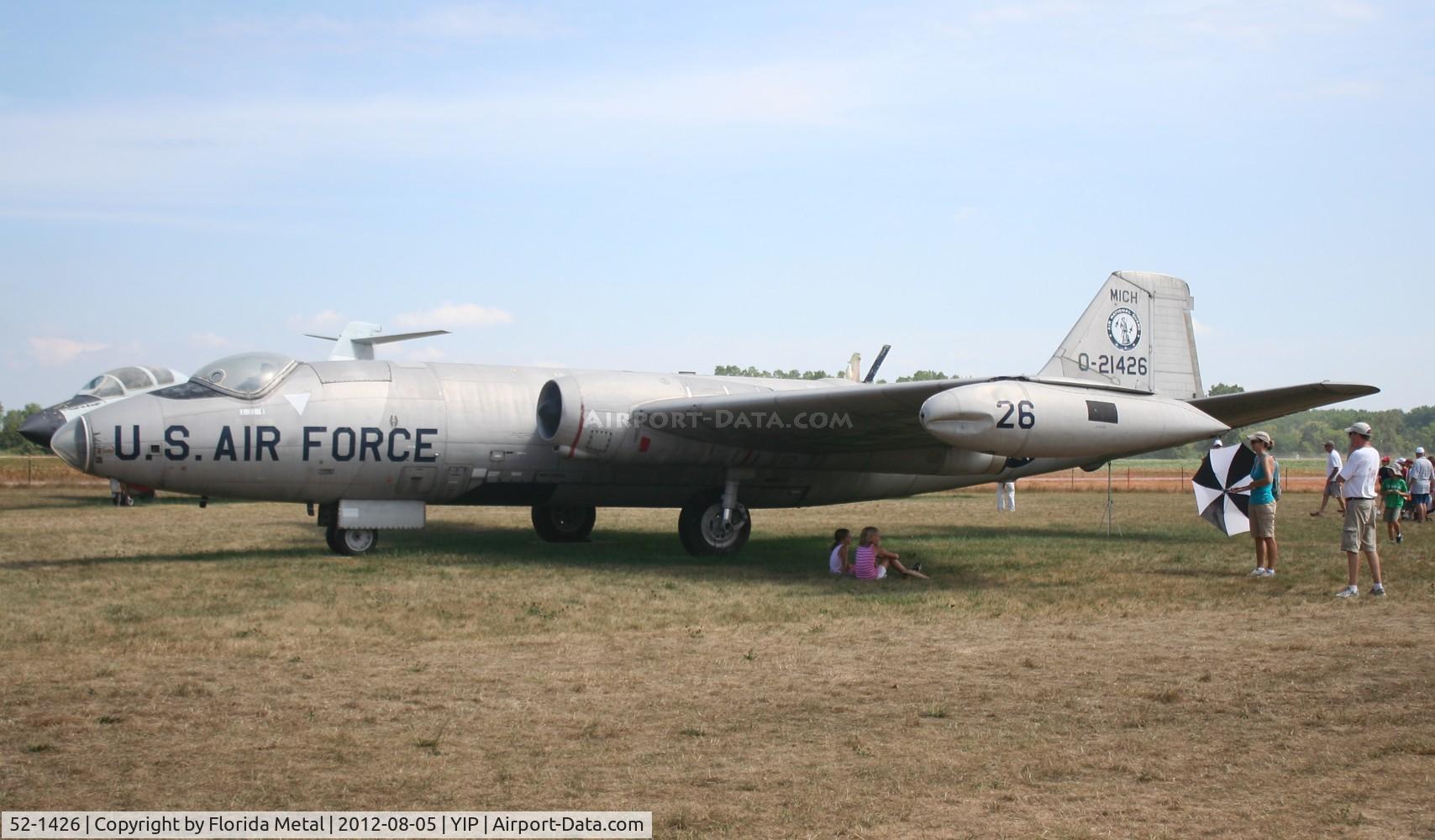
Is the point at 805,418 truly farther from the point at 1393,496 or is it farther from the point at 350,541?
the point at 1393,496

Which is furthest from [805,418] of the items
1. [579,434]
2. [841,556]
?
[579,434]

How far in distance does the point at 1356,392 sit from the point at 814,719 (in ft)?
33.4

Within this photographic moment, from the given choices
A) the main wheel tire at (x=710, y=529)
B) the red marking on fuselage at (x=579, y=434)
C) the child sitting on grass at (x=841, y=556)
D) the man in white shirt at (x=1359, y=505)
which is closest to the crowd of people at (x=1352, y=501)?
the man in white shirt at (x=1359, y=505)

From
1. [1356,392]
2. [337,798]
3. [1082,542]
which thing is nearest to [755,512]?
[1082,542]

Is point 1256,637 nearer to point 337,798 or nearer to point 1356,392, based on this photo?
point 1356,392

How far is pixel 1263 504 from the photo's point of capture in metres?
13.1

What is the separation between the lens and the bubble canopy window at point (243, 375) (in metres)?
13.9

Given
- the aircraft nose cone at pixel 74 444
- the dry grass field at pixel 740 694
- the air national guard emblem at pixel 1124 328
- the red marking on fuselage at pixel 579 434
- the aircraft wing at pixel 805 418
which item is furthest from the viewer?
the air national guard emblem at pixel 1124 328

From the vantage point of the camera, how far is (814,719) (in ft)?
21.2

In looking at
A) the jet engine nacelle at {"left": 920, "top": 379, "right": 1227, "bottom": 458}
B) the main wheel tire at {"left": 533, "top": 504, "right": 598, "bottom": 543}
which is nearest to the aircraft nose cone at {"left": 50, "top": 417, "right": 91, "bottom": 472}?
the main wheel tire at {"left": 533, "top": 504, "right": 598, "bottom": 543}

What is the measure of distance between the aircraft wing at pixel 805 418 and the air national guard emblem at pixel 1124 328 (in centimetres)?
352

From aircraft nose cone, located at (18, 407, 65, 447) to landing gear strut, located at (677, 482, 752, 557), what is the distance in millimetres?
11951

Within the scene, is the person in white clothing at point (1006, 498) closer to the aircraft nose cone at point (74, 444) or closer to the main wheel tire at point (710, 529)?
the main wheel tire at point (710, 529)

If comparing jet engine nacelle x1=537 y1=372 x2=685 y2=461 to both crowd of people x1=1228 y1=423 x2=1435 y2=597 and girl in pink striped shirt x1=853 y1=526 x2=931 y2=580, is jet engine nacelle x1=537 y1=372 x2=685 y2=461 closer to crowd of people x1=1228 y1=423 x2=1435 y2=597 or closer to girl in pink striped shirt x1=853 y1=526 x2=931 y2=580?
girl in pink striped shirt x1=853 y1=526 x2=931 y2=580
